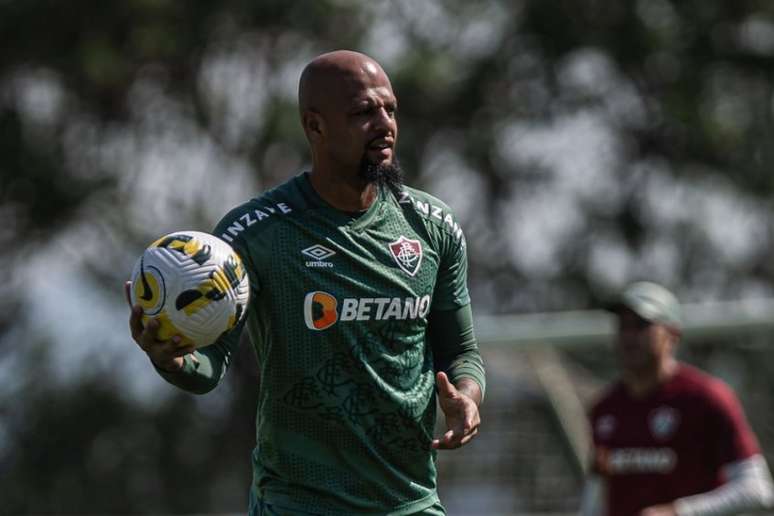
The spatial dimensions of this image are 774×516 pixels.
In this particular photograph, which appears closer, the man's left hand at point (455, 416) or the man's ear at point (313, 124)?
the man's left hand at point (455, 416)

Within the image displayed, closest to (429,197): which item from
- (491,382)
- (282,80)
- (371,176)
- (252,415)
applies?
(371,176)

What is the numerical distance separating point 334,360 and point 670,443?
13.2 feet

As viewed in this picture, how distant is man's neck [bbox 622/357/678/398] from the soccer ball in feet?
14.6

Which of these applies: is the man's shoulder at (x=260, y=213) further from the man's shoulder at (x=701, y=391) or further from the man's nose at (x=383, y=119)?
the man's shoulder at (x=701, y=391)

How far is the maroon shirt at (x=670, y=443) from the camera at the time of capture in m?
8.42

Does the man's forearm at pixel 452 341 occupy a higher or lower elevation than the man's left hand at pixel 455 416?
higher

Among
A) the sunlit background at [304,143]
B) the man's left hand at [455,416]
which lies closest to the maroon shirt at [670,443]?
the man's left hand at [455,416]

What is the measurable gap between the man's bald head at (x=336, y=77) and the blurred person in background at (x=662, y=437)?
379cm

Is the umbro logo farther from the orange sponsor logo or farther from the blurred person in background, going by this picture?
the blurred person in background

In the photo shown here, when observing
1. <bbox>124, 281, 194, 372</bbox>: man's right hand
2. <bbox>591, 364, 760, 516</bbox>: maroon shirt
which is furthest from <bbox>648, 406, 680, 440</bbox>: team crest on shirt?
Result: <bbox>124, 281, 194, 372</bbox>: man's right hand

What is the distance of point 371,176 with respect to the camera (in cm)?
519

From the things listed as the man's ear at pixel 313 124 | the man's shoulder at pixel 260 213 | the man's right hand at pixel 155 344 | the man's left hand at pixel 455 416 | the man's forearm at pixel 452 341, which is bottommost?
the man's left hand at pixel 455 416

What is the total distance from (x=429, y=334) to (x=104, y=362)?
18.5 meters

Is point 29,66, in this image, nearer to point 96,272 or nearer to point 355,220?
point 96,272
